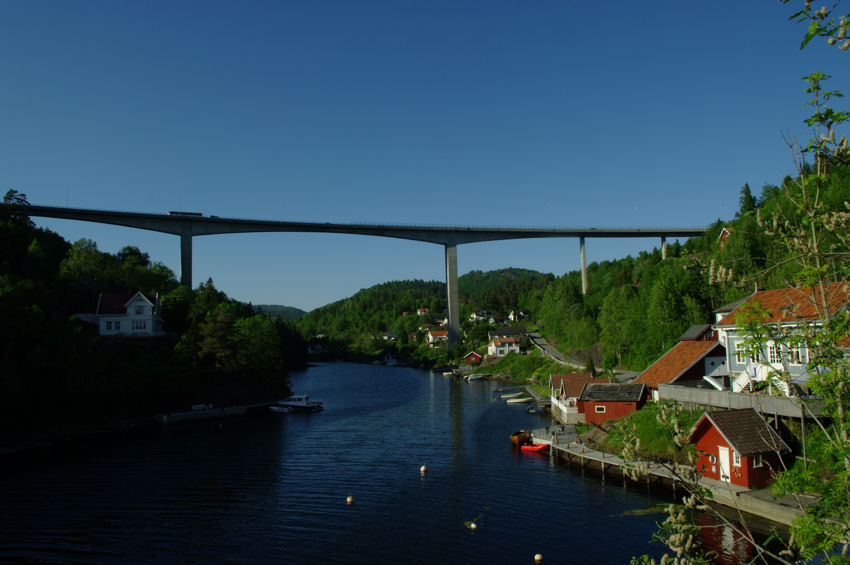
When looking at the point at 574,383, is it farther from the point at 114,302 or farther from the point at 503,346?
the point at 503,346

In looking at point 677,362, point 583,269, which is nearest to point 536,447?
point 677,362

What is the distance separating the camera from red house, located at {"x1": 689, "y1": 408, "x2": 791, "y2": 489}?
18.7 meters

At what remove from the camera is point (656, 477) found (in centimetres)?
2250

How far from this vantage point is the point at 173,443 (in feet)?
106

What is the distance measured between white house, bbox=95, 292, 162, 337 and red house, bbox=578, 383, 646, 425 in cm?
3802

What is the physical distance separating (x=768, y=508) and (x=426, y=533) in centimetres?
1130

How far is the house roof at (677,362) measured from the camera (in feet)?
94.8

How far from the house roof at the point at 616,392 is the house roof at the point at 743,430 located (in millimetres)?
8817

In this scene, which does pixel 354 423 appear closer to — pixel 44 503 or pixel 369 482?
pixel 369 482

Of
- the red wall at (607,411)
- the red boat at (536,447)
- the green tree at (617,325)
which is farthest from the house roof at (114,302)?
the green tree at (617,325)

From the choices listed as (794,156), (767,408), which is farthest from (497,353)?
(794,156)

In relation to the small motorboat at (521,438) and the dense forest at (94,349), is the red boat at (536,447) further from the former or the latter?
the dense forest at (94,349)

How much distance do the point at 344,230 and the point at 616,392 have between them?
61.2m

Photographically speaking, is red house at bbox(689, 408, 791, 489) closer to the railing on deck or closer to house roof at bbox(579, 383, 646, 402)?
the railing on deck
